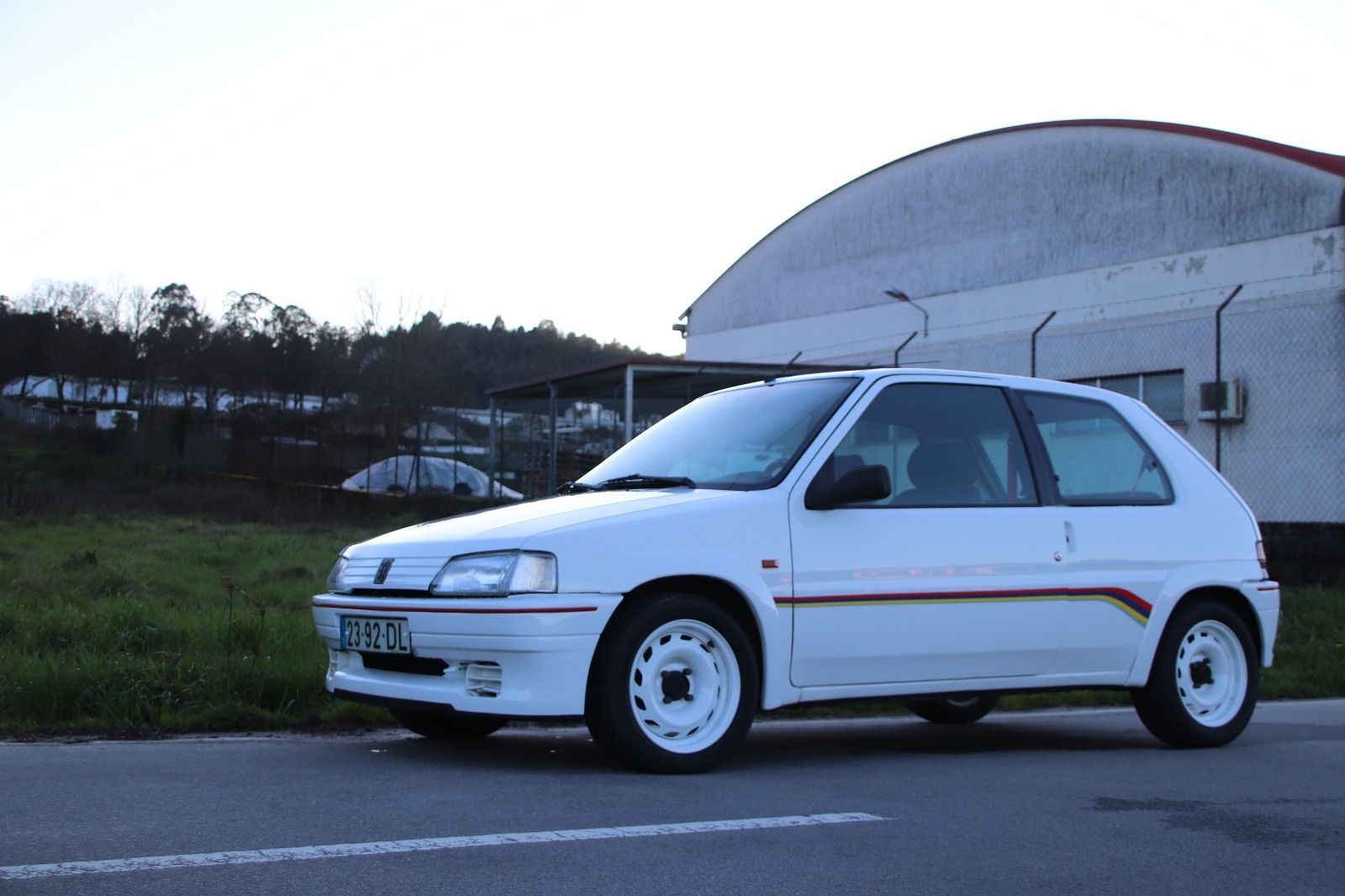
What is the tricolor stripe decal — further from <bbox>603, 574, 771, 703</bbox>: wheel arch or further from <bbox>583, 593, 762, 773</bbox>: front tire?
<bbox>583, 593, 762, 773</bbox>: front tire

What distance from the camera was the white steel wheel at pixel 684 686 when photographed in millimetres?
5301

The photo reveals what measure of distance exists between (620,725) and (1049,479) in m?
2.50

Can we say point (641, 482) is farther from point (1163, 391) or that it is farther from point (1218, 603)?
point (1163, 391)

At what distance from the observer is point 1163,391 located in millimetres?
22672

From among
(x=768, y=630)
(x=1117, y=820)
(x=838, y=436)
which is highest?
(x=838, y=436)

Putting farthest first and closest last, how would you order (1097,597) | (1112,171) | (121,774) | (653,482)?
1. (1112,171)
2. (1097,597)
3. (653,482)
4. (121,774)

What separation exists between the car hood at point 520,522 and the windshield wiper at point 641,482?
0.05 metres

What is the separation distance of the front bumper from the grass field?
1711 millimetres

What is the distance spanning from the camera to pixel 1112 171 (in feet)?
81.1

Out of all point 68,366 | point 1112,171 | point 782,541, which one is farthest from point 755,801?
point 68,366

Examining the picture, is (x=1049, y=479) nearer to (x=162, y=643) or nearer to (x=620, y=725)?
(x=620, y=725)

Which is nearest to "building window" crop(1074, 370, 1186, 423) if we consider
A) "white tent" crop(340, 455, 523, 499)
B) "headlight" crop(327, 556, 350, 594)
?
"white tent" crop(340, 455, 523, 499)

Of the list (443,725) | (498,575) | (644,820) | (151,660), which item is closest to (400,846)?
(644,820)

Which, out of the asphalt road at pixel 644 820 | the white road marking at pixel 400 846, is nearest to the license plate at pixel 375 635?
the asphalt road at pixel 644 820
